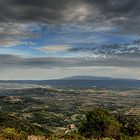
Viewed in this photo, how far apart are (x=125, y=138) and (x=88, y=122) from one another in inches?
1032

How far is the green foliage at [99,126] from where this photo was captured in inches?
5813

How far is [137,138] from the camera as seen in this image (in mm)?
139125

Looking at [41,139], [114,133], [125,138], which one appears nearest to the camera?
[41,139]

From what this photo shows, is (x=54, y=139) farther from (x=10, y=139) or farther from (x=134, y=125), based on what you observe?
(x=134, y=125)

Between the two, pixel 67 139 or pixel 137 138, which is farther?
pixel 137 138

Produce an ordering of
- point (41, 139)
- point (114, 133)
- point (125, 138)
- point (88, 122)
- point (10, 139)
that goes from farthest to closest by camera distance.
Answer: point (88, 122)
point (114, 133)
point (125, 138)
point (41, 139)
point (10, 139)

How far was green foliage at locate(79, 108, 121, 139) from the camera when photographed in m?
148

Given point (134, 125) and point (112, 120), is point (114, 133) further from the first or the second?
point (134, 125)

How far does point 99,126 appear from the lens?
15562 centimetres

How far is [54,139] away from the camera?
397ft

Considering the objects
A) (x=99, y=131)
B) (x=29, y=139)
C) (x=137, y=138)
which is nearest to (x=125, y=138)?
(x=137, y=138)

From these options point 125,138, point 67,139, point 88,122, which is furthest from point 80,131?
point 67,139

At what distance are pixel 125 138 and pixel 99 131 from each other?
52.8 ft

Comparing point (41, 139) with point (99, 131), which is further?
point (99, 131)
